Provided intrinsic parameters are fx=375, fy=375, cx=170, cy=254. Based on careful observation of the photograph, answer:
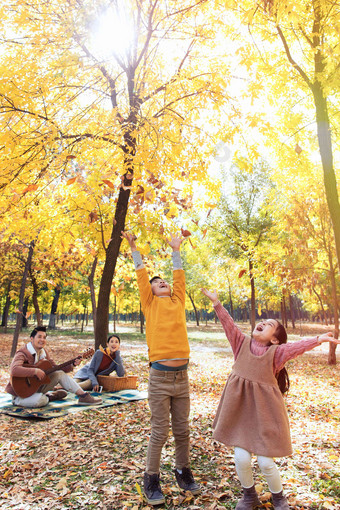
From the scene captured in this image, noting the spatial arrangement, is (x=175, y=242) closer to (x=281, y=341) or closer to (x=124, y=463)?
(x=281, y=341)

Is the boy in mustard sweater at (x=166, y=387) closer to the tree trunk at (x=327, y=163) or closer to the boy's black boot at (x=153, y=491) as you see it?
the boy's black boot at (x=153, y=491)

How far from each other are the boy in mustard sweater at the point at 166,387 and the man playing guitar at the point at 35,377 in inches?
126

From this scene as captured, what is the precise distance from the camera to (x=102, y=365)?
742 cm

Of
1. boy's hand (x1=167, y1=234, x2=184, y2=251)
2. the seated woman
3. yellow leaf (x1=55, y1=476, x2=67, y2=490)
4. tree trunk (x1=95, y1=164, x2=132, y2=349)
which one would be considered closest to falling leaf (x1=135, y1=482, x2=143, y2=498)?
yellow leaf (x1=55, y1=476, x2=67, y2=490)

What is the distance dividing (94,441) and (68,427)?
2.30 ft

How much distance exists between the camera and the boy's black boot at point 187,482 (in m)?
3.32

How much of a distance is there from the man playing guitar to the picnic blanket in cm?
12

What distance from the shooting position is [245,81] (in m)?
6.63

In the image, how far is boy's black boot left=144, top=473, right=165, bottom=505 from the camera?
312cm

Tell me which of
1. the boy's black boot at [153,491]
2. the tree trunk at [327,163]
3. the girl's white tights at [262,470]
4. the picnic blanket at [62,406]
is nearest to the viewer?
the girl's white tights at [262,470]

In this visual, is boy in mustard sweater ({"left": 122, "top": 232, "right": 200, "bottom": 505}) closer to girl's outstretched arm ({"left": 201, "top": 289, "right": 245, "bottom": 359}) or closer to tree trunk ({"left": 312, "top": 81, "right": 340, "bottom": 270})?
girl's outstretched arm ({"left": 201, "top": 289, "right": 245, "bottom": 359})

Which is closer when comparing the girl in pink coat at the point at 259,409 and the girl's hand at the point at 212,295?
the girl in pink coat at the point at 259,409

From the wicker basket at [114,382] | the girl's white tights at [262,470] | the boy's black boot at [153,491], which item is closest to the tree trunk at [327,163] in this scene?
Result: the girl's white tights at [262,470]

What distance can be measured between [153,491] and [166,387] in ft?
2.81
